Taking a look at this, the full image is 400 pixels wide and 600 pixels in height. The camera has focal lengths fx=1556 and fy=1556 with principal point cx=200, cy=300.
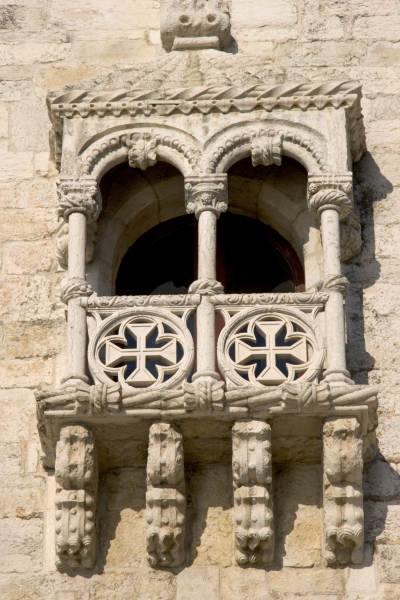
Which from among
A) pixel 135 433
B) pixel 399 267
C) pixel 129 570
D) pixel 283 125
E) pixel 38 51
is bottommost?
pixel 129 570

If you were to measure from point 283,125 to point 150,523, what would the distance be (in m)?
2.48

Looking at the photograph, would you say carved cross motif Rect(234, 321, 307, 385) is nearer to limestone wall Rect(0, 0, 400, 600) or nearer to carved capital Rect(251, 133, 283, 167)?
limestone wall Rect(0, 0, 400, 600)

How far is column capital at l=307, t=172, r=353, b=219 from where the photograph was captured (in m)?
8.82

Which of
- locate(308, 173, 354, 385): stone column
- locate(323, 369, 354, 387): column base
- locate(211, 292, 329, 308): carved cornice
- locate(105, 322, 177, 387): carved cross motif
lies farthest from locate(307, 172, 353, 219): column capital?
locate(105, 322, 177, 387): carved cross motif

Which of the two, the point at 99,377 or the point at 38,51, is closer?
the point at 99,377

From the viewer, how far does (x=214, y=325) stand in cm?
842

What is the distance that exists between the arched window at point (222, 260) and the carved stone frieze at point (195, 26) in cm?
110

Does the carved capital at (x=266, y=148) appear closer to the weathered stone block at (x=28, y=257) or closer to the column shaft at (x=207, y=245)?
the column shaft at (x=207, y=245)

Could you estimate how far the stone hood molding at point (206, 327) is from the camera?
812 cm

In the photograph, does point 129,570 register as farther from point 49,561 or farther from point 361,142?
point 361,142

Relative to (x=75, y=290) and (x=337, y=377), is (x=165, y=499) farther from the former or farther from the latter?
(x=75, y=290)

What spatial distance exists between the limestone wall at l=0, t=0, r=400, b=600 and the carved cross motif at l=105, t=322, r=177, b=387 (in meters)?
0.41

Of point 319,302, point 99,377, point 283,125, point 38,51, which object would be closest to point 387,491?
point 319,302

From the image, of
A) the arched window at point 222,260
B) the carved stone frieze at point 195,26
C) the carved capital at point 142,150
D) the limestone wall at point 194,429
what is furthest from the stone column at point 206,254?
the carved stone frieze at point 195,26
